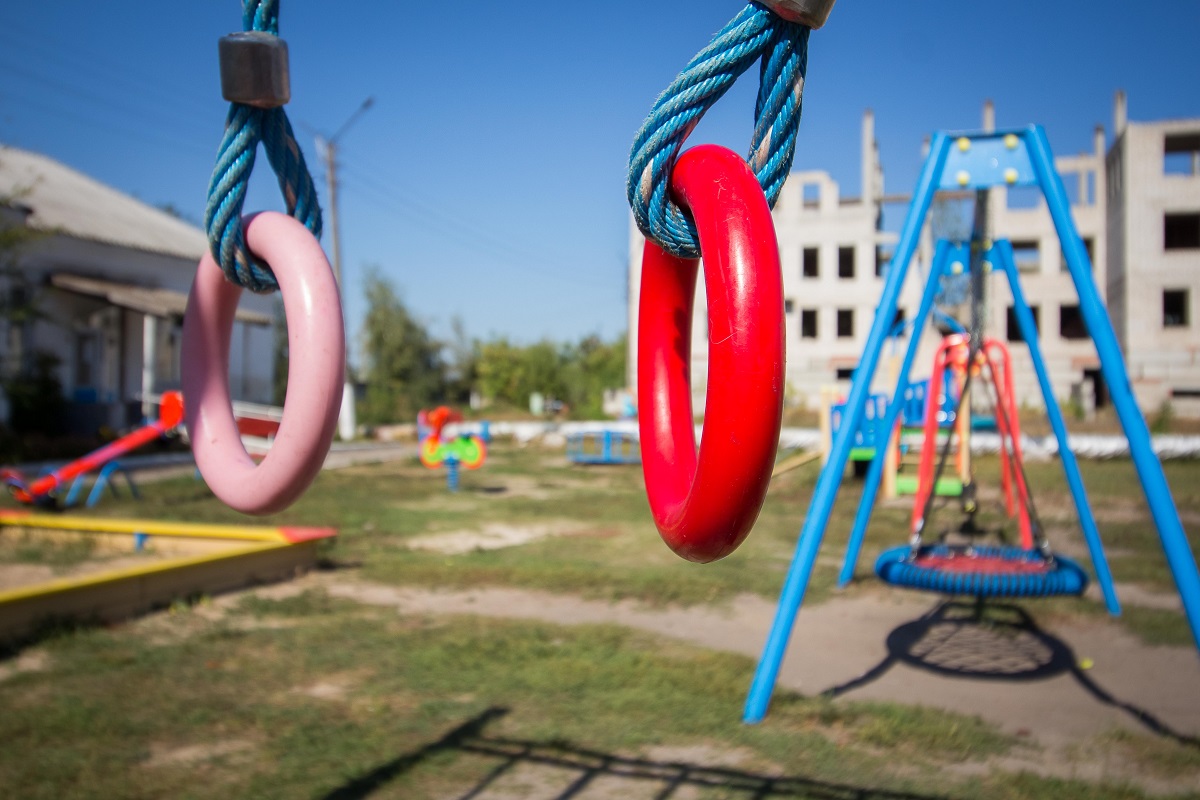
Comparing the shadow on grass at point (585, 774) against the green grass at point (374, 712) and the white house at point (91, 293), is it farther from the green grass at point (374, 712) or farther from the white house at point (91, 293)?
the white house at point (91, 293)

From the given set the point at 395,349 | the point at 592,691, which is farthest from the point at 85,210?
the point at 592,691

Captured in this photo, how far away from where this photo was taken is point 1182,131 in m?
30.9

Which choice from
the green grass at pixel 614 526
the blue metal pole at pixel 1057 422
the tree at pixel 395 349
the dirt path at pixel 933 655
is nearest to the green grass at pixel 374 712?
the dirt path at pixel 933 655

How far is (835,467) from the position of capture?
513 cm

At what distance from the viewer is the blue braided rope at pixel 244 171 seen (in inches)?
82.9

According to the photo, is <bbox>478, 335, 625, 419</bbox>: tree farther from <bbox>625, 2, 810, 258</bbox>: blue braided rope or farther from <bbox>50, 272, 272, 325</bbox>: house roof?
<bbox>625, 2, 810, 258</bbox>: blue braided rope

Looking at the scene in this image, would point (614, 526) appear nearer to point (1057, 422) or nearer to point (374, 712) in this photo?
point (1057, 422)

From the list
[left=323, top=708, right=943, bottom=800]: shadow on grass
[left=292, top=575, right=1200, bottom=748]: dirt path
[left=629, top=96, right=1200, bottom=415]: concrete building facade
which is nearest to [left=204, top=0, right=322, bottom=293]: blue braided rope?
[left=323, top=708, right=943, bottom=800]: shadow on grass

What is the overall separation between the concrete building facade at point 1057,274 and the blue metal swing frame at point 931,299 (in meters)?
25.0

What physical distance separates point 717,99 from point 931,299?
461 cm

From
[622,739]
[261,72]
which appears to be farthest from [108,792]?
[261,72]

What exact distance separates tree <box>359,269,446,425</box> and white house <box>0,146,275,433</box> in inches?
636

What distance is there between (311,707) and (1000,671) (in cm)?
406

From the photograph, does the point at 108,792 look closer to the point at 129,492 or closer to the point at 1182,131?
the point at 129,492
